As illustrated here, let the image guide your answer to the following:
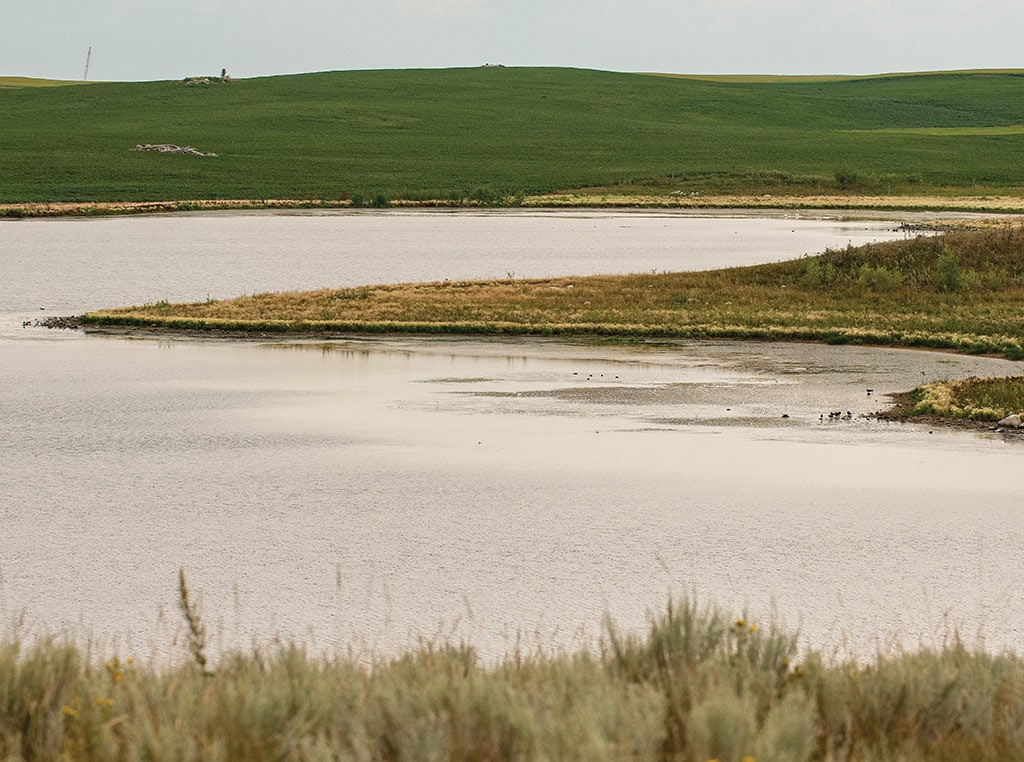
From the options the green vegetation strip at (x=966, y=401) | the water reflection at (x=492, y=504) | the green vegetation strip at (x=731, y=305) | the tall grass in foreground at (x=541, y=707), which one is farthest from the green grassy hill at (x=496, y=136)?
the tall grass in foreground at (x=541, y=707)

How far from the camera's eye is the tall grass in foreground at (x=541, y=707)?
19.1 ft

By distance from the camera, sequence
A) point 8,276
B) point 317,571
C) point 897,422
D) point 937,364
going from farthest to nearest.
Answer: point 8,276
point 937,364
point 897,422
point 317,571

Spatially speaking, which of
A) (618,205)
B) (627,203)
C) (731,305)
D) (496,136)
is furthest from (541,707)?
(496,136)

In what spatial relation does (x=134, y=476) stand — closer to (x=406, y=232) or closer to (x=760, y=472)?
(x=760, y=472)

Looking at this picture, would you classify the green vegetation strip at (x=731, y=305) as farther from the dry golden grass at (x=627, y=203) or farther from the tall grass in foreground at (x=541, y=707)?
the dry golden grass at (x=627, y=203)

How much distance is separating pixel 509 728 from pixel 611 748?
2.43ft

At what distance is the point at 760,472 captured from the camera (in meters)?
14.9

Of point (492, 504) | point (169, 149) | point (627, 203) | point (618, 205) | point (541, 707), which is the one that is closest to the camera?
point (541, 707)

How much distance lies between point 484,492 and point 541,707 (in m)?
7.59

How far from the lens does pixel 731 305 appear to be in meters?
31.4

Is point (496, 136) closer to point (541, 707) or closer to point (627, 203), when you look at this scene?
A: point (627, 203)

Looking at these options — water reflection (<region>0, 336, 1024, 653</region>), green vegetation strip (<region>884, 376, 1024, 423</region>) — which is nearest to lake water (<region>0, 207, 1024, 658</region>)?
water reflection (<region>0, 336, 1024, 653</region>)

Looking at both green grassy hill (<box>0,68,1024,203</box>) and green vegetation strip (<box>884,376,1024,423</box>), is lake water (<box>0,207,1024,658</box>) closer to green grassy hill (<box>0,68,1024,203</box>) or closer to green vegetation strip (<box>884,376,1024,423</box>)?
green vegetation strip (<box>884,376,1024,423</box>)

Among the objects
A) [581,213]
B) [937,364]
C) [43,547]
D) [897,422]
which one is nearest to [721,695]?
[43,547]
